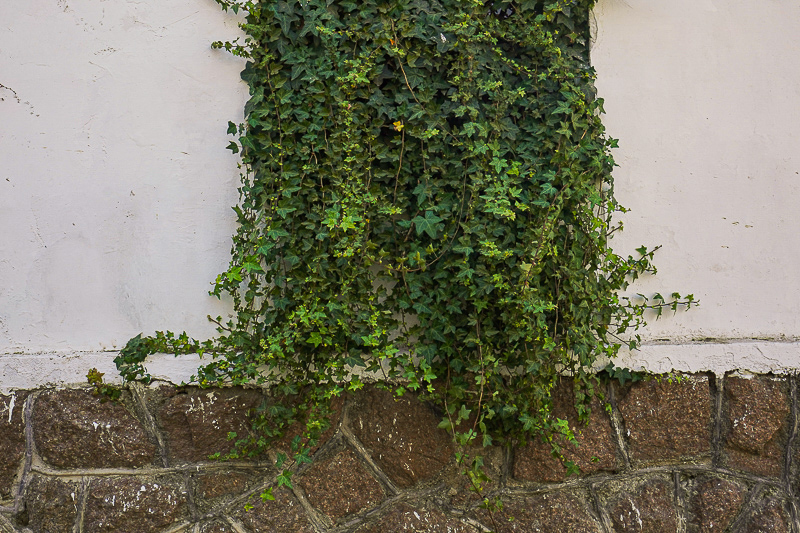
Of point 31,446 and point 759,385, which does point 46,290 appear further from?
point 759,385

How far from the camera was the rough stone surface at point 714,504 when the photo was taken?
2.33 metres

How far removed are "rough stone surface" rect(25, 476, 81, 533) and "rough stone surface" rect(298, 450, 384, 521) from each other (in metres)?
0.81

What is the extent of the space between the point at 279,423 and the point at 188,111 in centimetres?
119

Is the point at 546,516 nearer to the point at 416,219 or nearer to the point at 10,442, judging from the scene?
the point at 416,219

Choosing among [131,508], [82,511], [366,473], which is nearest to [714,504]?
[366,473]

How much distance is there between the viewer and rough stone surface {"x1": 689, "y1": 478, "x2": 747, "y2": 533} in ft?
7.64

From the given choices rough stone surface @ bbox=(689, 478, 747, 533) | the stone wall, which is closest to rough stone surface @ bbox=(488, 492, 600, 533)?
the stone wall

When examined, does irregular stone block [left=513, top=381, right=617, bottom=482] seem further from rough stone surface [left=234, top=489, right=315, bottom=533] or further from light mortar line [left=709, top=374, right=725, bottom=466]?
rough stone surface [left=234, top=489, right=315, bottom=533]

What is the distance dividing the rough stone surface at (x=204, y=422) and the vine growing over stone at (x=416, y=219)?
0.25ft

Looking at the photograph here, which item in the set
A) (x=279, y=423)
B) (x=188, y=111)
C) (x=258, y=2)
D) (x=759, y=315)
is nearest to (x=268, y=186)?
(x=188, y=111)

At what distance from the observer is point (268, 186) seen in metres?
2.24

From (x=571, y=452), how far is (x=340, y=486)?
0.83m

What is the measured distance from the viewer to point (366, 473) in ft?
7.62

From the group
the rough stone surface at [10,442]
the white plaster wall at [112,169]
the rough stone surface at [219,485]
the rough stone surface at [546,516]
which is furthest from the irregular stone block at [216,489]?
the rough stone surface at [546,516]
